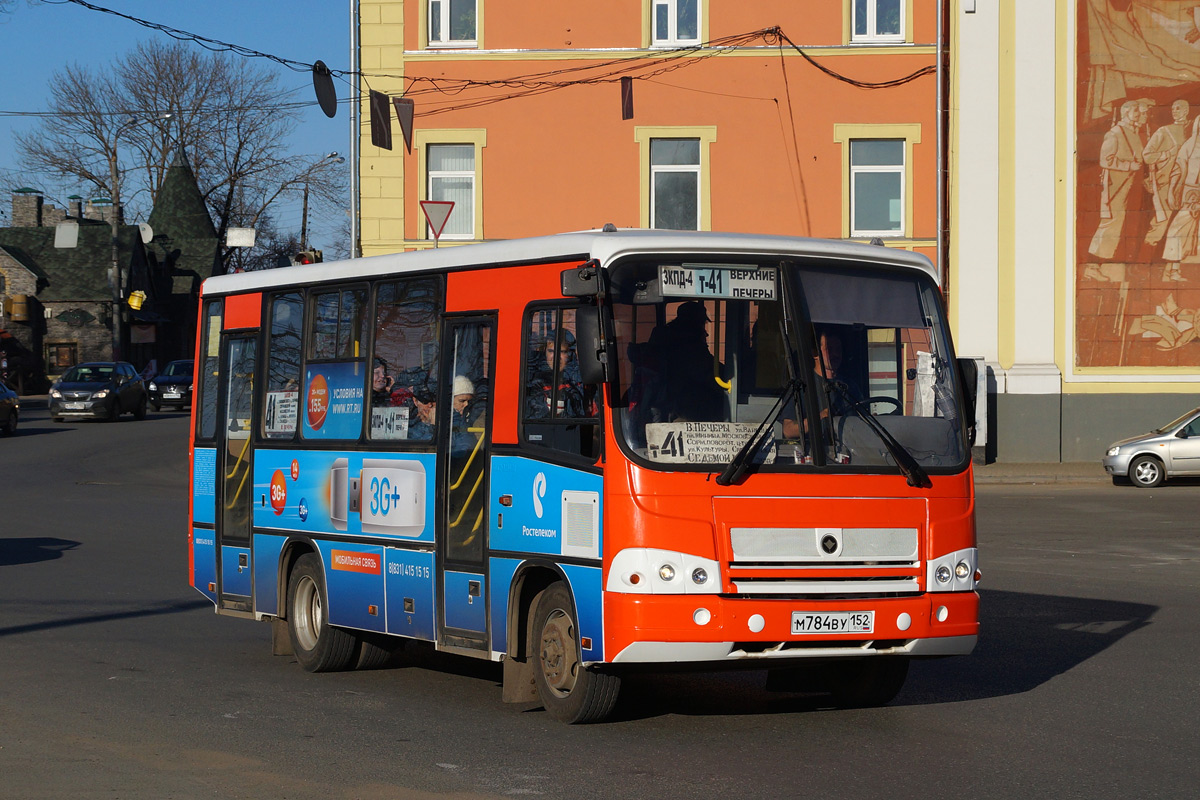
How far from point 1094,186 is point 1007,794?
26.0 m

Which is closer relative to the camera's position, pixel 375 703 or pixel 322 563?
pixel 375 703

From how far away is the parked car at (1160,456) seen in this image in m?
27.3

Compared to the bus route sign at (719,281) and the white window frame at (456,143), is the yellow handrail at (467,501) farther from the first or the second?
the white window frame at (456,143)

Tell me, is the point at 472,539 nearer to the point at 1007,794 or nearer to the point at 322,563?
the point at 322,563

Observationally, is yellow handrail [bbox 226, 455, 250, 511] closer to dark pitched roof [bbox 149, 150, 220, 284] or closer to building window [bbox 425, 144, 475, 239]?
building window [bbox 425, 144, 475, 239]

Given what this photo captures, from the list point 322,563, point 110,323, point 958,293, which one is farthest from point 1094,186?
point 110,323

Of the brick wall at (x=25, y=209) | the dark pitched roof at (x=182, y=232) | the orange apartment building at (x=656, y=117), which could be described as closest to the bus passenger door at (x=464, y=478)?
the orange apartment building at (x=656, y=117)

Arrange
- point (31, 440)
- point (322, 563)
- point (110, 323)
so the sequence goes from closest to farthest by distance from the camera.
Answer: point (322, 563) < point (31, 440) < point (110, 323)

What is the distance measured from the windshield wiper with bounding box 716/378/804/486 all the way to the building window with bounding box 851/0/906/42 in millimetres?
25018

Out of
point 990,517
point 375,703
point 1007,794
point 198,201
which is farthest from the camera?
point 198,201

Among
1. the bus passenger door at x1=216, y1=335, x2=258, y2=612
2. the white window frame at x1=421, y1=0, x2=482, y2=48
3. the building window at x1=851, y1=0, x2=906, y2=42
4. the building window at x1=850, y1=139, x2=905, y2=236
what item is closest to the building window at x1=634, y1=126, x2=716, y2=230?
the building window at x1=850, y1=139, x2=905, y2=236

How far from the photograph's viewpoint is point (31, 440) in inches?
1511

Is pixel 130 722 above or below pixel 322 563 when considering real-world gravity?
below

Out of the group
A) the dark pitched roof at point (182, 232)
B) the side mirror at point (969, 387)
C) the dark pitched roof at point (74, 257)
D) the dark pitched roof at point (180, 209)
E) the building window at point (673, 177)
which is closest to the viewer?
the side mirror at point (969, 387)
